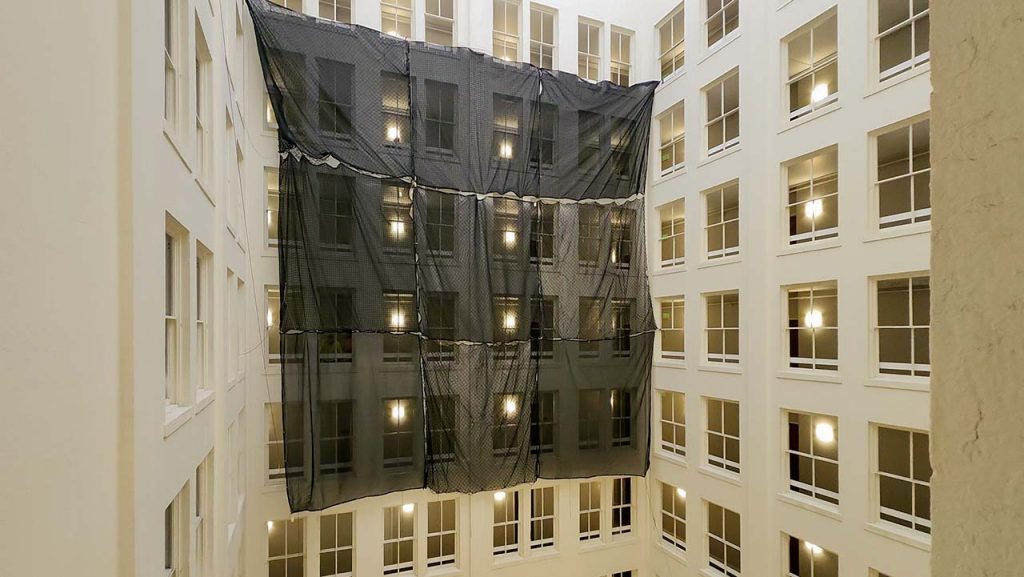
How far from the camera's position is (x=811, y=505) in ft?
29.2

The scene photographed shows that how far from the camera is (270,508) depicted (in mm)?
10133

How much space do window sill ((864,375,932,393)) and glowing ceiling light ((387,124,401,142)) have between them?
9202 mm

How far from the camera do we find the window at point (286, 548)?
10.6 meters

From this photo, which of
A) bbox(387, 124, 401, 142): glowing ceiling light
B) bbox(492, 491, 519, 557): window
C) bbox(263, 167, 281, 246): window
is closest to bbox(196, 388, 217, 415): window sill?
bbox(263, 167, 281, 246): window

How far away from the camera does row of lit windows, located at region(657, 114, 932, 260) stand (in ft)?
30.3

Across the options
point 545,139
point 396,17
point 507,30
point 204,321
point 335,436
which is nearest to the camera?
point 204,321

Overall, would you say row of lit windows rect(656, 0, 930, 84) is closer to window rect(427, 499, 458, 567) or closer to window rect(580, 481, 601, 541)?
window rect(580, 481, 601, 541)

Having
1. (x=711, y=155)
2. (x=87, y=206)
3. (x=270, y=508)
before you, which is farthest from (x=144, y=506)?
(x=711, y=155)

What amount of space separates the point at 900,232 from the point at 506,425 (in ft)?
25.2

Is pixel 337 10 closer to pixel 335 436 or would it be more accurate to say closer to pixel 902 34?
pixel 335 436

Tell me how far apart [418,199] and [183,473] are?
7424 millimetres

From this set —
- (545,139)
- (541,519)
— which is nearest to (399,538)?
(541,519)

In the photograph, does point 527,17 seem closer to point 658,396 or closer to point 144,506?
point 658,396

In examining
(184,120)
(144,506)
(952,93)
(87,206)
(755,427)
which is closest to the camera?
(952,93)
